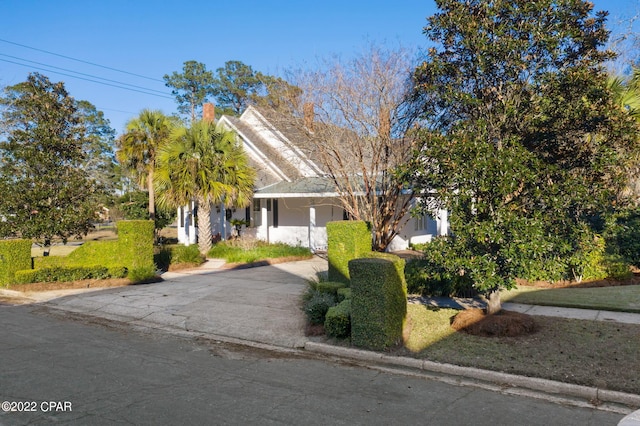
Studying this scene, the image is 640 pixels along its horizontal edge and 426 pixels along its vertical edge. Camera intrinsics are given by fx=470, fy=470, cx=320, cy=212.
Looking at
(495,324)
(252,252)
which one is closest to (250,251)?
(252,252)

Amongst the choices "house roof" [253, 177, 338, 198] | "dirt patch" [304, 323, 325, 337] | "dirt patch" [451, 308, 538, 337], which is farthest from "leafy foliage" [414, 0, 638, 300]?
"house roof" [253, 177, 338, 198]

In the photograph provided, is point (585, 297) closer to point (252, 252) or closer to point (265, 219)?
point (252, 252)

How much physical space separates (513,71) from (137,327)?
8793 millimetres

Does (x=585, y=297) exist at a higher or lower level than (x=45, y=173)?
lower

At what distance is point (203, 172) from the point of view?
18594mm

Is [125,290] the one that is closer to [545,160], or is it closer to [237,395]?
[237,395]

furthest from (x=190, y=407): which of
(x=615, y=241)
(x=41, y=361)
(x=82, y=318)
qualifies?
(x=615, y=241)

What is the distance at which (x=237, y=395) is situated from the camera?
18.8 ft

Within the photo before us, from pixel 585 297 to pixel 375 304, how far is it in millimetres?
6043

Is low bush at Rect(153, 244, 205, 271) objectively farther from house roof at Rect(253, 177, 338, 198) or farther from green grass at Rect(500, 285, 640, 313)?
green grass at Rect(500, 285, 640, 313)

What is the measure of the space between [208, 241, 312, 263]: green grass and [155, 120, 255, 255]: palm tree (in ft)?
2.40

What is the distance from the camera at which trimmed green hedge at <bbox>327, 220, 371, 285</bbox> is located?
11.8 m

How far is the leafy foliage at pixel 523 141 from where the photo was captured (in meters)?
7.35

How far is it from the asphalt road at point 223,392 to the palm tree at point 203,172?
1088 centimetres
